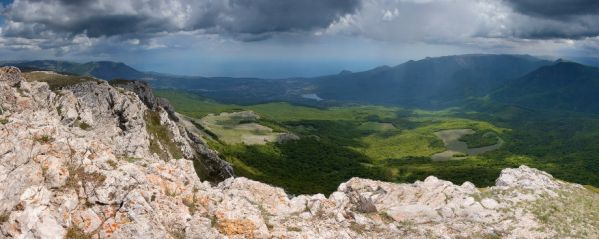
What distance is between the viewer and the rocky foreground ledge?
31922 mm

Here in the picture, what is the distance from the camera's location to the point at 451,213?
46.6 m

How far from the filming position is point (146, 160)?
4141 centimetres

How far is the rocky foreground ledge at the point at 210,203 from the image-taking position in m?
31.9

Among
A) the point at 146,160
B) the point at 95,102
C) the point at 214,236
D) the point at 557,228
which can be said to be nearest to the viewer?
the point at 214,236

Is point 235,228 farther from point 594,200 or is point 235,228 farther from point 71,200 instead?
point 594,200

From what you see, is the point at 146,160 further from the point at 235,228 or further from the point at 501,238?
the point at 501,238

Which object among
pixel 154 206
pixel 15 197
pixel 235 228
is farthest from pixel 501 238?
pixel 15 197

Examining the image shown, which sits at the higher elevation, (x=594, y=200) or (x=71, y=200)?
(x=71, y=200)

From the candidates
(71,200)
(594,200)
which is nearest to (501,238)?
(594,200)

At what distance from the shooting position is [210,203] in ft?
123

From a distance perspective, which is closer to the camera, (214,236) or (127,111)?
(214,236)

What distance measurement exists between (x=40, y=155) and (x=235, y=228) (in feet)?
52.5

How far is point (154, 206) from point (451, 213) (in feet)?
95.1

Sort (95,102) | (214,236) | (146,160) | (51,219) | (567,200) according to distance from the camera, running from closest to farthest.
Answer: (51,219)
(214,236)
(146,160)
(567,200)
(95,102)
